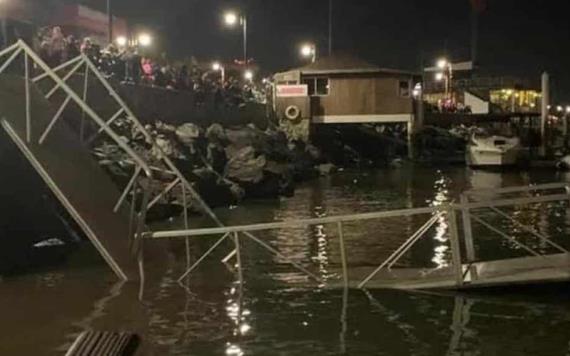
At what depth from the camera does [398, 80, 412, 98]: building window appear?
64.4m

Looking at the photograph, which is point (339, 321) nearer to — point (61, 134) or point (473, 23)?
point (61, 134)

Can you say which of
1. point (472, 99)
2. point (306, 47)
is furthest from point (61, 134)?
point (472, 99)

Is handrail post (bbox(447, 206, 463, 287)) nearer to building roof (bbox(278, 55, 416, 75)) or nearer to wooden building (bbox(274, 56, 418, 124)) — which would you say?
wooden building (bbox(274, 56, 418, 124))

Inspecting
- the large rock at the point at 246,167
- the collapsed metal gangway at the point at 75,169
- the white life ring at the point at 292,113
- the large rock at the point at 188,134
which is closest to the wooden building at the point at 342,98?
the white life ring at the point at 292,113

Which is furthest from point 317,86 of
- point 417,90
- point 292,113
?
point 417,90

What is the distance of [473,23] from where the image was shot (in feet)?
420

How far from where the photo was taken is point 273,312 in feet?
51.3

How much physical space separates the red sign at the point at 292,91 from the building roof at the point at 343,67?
1.34 m

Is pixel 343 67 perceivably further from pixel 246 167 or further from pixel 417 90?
pixel 246 167

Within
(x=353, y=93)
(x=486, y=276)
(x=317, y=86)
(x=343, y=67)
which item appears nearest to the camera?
(x=486, y=276)

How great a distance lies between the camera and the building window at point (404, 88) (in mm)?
64444


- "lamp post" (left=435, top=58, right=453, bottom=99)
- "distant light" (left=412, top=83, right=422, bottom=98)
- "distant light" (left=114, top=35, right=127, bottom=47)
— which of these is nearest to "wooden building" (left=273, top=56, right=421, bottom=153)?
"distant light" (left=412, top=83, right=422, bottom=98)

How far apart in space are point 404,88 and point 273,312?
50965mm

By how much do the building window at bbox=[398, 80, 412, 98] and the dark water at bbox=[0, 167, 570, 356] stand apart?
1644 inches
